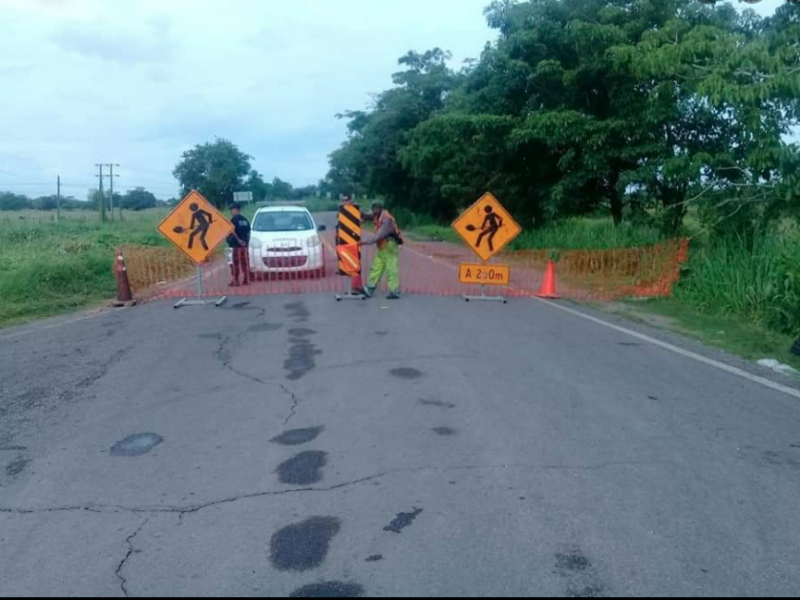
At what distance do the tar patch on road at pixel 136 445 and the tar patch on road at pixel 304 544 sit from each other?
2.08 meters

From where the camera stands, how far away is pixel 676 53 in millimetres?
15344

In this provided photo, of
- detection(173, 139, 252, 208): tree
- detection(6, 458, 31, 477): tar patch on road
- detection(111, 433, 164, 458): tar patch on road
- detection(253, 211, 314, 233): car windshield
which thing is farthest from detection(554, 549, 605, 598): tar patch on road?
detection(173, 139, 252, 208): tree

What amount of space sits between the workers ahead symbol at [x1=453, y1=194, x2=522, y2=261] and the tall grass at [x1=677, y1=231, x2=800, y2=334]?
126 inches

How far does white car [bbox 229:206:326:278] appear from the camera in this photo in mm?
19500

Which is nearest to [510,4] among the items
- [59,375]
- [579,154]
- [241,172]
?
[579,154]

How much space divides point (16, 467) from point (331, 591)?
3284mm

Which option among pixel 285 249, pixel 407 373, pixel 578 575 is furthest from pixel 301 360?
pixel 285 249

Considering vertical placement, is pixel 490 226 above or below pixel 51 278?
above

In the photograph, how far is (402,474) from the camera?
6098 millimetres

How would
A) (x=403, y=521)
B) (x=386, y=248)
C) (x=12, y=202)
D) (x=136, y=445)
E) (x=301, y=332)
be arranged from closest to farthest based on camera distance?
(x=403, y=521)
(x=136, y=445)
(x=301, y=332)
(x=386, y=248)
(x=12, y=202)

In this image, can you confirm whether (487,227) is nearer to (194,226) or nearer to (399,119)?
(194,226)

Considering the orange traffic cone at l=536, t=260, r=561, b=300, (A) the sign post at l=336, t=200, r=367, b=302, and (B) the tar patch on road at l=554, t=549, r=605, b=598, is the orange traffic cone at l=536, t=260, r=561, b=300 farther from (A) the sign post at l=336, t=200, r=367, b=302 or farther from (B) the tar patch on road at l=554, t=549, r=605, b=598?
(B) the tar patch on road at l=554, t=549, r=605, b=598

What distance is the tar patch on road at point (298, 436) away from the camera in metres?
6.94

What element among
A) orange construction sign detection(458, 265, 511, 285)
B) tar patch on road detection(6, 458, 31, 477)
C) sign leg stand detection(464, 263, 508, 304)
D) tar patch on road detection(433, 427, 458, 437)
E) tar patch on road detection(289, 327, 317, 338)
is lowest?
tar patch on road detection(6, 458, 31, 477)
